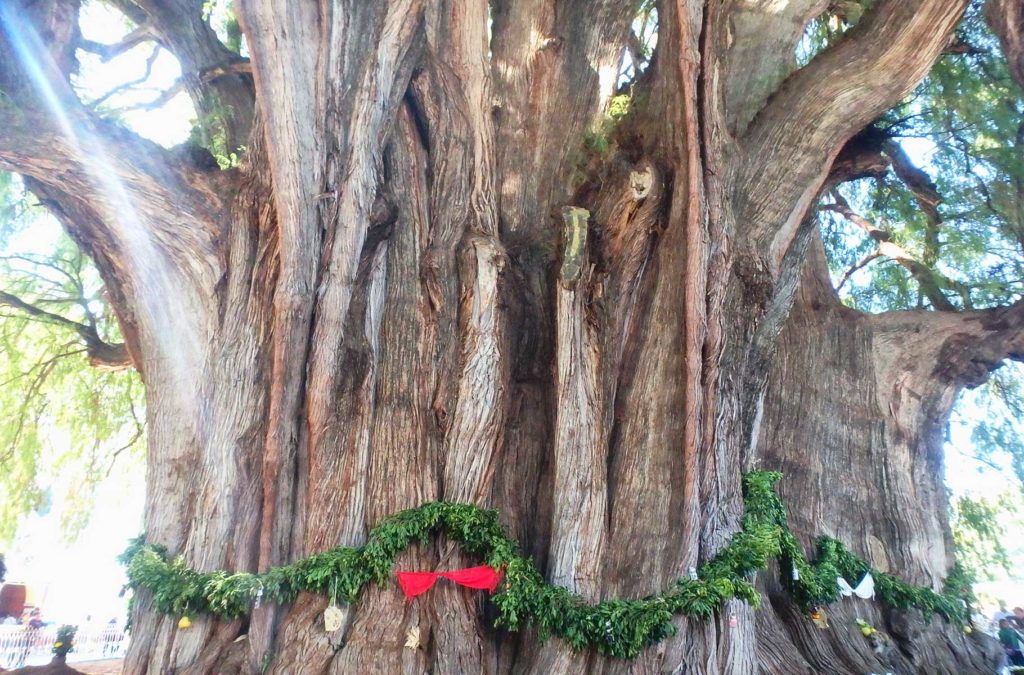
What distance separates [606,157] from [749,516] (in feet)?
8.30

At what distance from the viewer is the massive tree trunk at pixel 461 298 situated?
12.2 feet

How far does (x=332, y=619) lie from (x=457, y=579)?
65cm

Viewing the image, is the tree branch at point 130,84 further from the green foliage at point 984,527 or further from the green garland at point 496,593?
the green foliage at point 984,527

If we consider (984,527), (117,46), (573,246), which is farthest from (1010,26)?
(117,46)

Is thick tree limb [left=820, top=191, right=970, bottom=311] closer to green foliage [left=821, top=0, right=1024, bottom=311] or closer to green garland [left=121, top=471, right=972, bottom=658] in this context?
green foliage [left=821, top=0, right=1024, bottom=311]

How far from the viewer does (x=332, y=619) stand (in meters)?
3.42

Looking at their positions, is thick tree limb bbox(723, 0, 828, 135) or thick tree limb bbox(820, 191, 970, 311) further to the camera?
thick tree limb bbox(820, 191, 970, 311)

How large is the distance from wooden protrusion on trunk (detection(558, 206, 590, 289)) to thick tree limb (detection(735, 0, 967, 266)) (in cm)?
113

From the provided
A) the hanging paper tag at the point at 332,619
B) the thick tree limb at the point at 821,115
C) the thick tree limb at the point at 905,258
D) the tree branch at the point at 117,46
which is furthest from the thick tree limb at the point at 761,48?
the tree branch at the point at 117,46

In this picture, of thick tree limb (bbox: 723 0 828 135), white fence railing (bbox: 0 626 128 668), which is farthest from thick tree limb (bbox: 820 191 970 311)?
white fence railing (bbox: 0 626 128 668)

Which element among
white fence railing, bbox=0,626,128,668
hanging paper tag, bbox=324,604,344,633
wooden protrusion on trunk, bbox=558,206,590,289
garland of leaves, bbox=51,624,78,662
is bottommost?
white fence railing, bbox=0,626,128,668

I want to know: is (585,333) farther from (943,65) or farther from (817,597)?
(943,65)

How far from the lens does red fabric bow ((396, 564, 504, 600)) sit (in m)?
3.54

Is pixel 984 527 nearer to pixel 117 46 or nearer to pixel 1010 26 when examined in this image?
pixel 1010 26
